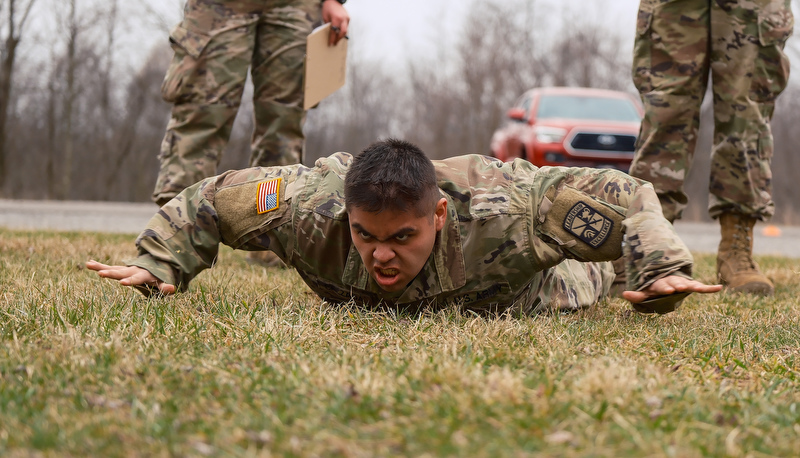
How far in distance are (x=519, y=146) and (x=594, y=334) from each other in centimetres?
916

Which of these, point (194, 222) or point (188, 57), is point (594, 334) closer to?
point (194, 222)

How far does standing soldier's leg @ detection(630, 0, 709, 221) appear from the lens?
390 cm

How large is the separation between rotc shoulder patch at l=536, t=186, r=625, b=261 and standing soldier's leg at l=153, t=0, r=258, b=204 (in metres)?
1.95

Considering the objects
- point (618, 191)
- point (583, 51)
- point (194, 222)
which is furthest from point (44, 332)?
point (583, 51)

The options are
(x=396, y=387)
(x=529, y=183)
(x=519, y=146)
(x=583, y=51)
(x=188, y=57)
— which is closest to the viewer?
(x=396, y=387)

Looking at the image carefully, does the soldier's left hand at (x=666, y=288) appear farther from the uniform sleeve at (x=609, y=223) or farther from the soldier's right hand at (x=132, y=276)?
the soldier's right hand at (x=132, y=276)

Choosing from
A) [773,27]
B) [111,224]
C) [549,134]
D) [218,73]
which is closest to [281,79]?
[218,73]

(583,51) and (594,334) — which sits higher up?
(583,51)

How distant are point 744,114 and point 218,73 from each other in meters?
2.61

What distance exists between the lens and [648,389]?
1844 millimetres

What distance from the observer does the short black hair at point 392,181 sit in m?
2.52

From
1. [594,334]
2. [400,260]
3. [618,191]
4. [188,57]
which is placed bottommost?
[594,334]

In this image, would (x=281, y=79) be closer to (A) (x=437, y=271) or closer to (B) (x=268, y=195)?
(B) (x=268, y=195)

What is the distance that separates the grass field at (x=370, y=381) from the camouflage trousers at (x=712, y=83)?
1147 millimetres
